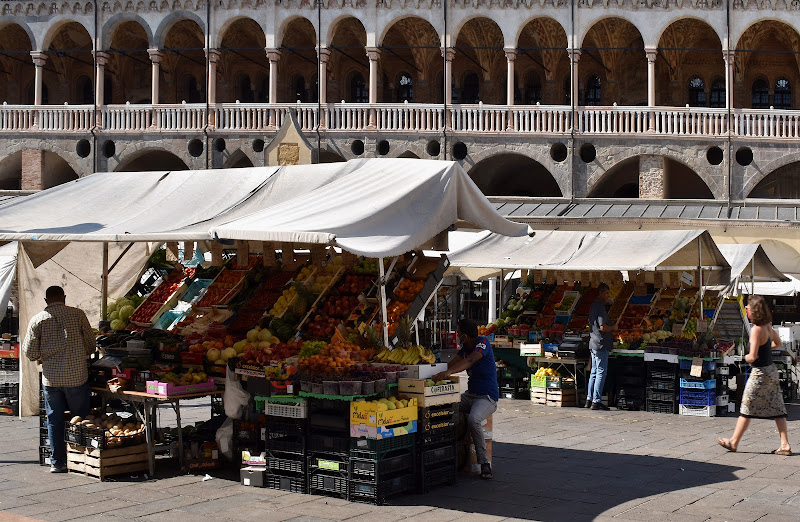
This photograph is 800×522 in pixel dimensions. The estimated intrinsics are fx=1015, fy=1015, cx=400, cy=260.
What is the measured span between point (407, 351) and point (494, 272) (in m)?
10.4

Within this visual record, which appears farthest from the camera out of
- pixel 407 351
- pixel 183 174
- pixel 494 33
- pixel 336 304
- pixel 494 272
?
pixel 494 33

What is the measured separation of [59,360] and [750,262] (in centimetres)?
1197

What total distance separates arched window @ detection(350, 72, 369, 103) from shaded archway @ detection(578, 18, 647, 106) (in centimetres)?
680

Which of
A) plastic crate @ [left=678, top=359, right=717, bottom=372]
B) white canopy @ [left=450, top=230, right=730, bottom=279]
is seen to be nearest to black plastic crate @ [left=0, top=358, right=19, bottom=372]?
white canopy @ [left=450, top=230, right=730, bottom=279]

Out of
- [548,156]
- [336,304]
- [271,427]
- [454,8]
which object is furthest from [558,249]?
[454,8]

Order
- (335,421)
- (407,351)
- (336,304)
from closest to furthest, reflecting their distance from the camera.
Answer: (335,421)
(407,351)
(336,304)

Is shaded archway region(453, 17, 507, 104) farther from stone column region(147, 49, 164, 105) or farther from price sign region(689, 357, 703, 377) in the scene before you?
price sign region(689, 357, 703, 377)

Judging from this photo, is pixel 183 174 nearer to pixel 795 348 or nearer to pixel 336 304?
pixel 336 304

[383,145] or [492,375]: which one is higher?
[383,145]

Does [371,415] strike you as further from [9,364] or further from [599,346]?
[9,364]

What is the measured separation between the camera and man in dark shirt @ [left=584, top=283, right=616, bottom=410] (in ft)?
46.9


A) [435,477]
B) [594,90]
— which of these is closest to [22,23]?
[594,90]

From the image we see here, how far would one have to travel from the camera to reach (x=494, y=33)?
30703 millimetres

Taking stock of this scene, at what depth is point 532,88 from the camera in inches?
1259
